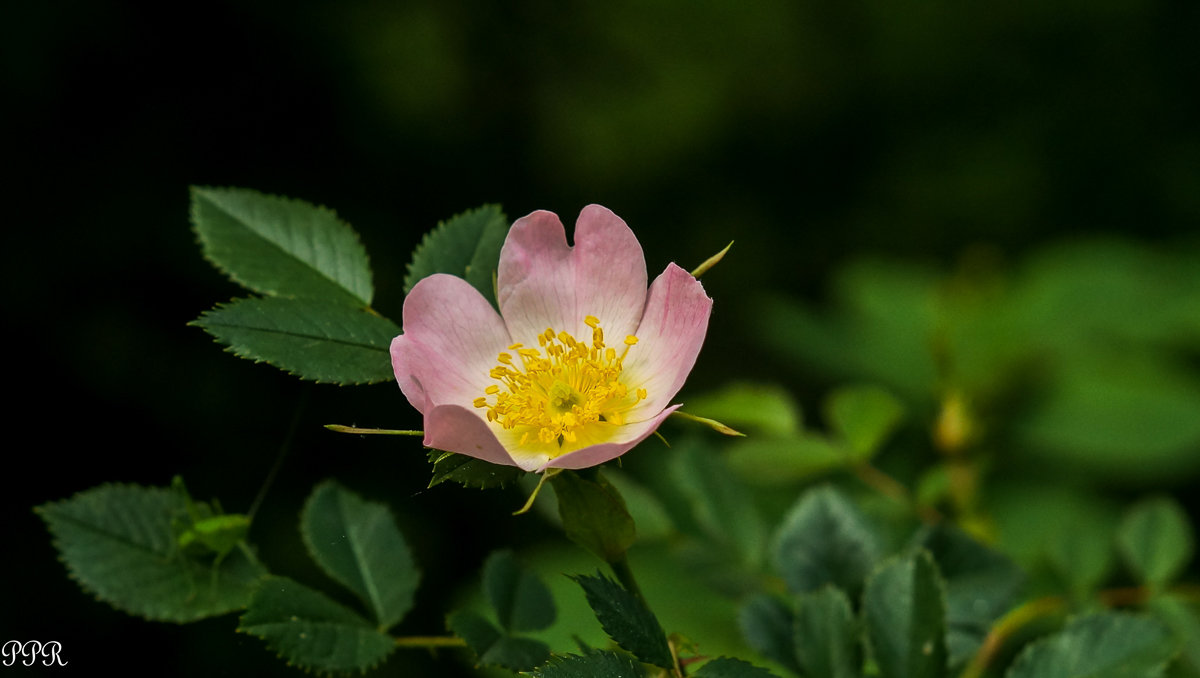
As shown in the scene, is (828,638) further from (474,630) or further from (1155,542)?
(1155,542)

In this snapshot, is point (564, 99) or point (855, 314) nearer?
point (855, 314)

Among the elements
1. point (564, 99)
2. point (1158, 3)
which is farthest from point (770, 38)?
point (1158, 3)

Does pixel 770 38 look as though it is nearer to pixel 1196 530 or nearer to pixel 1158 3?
pixel 1158 3

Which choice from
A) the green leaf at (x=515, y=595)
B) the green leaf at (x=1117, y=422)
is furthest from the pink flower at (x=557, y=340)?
the green leaf at (x=1117, y=422)

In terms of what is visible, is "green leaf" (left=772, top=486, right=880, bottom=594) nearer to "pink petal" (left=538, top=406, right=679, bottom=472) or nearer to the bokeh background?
"pink petal" (left=538, top=406, right=679, bottom=472)

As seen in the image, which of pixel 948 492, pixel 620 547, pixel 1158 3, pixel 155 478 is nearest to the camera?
pixel 620 547

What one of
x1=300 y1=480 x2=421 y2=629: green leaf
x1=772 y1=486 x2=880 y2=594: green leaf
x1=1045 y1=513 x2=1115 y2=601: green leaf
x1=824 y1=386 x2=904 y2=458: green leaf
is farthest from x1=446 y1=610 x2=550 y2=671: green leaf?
x1=1045 y1=513 x2=1115 y2=601: green leaf
